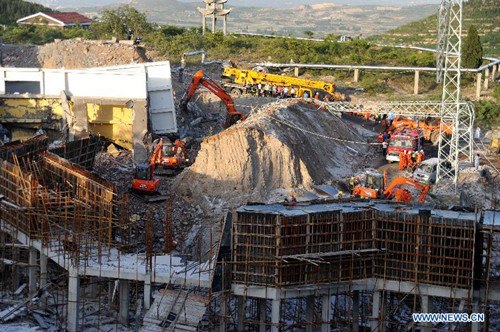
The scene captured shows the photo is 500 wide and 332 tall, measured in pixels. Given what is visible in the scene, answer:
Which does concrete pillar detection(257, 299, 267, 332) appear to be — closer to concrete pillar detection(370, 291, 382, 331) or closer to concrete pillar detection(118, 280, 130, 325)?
concrete pillar detection(370, 291, 382, 331)

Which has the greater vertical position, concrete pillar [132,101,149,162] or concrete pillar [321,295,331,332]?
concrete pillar [132,101,149,162]

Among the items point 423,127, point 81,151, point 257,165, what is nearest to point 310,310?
point 257,165

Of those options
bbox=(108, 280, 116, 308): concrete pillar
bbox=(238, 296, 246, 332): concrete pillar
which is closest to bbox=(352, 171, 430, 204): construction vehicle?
bbox=(238, 296, 246, 332): concrete pillar

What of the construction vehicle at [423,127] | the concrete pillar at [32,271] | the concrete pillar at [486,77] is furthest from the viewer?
the concrete pillar at [486,77]

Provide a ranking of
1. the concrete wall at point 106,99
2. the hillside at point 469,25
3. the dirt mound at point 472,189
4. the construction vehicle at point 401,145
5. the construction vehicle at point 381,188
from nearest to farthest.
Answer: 1. the construction vehicle at point 381,188
2. the dirt mound at point 472,189
3. the concrete wall at point 106,99
4. the construction vehicle at point 401,145
5. the hillside at point 469,25

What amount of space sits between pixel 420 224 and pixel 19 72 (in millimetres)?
21431

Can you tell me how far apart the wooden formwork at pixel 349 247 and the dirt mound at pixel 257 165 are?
27.1 ft

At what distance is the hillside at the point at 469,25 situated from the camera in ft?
320

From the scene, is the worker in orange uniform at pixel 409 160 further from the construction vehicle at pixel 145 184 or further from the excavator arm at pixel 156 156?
the construction vehicle at pixel 145 184

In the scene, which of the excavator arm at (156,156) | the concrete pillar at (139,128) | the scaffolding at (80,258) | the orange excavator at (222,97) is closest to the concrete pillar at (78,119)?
the concrete pillar at (139,128)

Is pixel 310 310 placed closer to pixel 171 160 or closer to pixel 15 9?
pixel 171 160

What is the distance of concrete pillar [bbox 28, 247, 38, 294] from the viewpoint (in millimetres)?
22922

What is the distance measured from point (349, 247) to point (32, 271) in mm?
7666

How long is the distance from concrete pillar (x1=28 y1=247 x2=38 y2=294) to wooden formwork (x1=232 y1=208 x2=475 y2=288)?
5.33 metres
